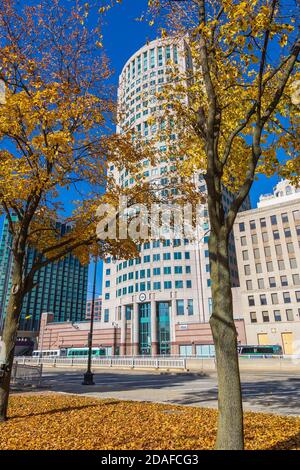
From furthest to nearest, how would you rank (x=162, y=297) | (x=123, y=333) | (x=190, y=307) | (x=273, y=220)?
(x=123, y=333) → (x=162, y=297) → (x=190, y=307) → (x=273, y=220)

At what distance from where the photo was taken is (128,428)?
22.8 ft

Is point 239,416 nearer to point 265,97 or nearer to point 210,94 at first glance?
point 210,94

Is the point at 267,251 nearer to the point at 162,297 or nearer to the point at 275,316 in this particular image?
the point at 275,316

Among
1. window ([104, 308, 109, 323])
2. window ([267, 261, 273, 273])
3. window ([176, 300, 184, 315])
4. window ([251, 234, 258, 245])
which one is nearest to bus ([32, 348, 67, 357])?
window ([104, 308, 109, 323])

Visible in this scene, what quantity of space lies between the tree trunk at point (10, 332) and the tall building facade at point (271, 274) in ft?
174

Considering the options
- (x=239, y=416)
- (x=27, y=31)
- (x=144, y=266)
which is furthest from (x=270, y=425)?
(x=144, y=266)

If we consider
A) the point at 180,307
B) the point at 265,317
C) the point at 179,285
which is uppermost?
the point at 179,285

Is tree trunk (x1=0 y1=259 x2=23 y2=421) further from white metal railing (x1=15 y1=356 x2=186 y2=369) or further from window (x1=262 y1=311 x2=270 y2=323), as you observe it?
window (x1=262 y1=311 x2=270 y2=323)

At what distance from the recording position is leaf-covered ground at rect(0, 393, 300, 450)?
18.5 feet

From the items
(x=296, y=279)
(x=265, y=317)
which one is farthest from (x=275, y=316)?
(x=296, y=279)

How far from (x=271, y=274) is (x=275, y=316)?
24.6 feet

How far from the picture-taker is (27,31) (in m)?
9.77

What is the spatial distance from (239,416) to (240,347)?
45.7 meters

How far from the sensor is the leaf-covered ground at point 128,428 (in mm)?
5652
